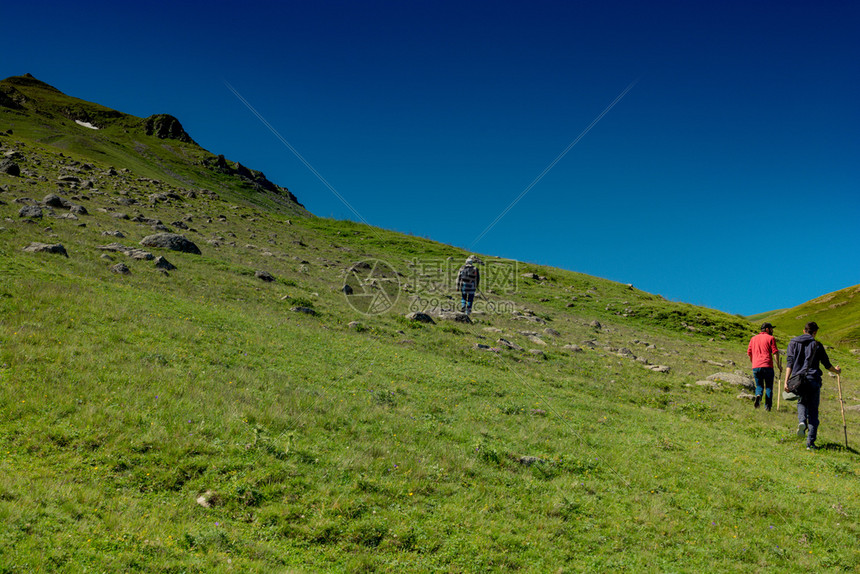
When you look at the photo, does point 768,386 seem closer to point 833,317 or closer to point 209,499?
point 209,499

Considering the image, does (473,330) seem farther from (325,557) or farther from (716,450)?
(325,557)

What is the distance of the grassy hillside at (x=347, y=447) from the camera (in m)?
6.95

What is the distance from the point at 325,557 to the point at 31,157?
7314 centimetres

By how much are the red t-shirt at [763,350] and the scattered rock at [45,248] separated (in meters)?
33.7

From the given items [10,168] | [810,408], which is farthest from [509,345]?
[10,168]

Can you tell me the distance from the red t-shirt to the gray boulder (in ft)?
114

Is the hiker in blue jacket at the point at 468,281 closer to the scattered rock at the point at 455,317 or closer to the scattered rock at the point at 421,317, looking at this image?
the scattered rock at the point at 455,317

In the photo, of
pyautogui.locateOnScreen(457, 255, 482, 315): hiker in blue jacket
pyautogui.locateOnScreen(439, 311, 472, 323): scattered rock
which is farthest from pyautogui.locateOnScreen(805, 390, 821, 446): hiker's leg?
pyautogui.locateOnScreen(457, 255, 482, 315): hiker in blue jacket

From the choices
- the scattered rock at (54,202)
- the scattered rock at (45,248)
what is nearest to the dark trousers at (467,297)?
the scattered rock at (45,248)

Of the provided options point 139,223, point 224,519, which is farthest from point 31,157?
point 224,519

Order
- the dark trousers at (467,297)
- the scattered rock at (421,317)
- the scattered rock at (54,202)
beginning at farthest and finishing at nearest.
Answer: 1. the scattered rock at (54,202)
2. the dark trousers at (467,297)
3. the scattered rock at (421,317)

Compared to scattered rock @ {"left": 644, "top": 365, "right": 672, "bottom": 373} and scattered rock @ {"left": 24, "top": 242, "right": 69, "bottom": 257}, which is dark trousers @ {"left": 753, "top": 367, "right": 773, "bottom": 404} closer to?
scattered rock @ {"left": 644, "top": 365, "right": 672, "bottom": 373}

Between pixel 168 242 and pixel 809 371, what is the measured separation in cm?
3634

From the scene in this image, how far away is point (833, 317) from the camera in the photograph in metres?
104
